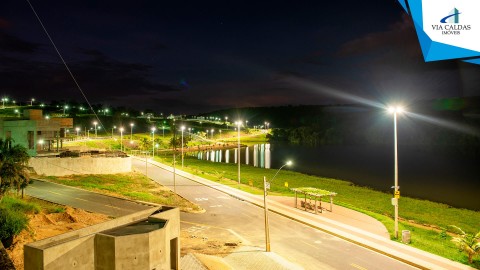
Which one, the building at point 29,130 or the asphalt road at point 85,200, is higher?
the building at point 29,130

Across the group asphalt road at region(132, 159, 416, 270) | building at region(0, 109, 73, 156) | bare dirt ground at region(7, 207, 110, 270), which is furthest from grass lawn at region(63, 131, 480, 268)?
building at region(0, 109, 73, 156)

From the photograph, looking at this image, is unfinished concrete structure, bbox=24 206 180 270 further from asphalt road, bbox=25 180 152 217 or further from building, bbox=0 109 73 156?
building, bbox=0 109 73 156

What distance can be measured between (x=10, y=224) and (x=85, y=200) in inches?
638

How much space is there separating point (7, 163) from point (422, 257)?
36.0 metres

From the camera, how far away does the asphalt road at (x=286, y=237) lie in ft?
76.1

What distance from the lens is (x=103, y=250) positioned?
51.4ft

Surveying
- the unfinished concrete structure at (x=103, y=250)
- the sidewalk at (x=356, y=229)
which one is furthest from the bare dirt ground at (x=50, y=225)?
the sidewalk at (x=356, y=229)

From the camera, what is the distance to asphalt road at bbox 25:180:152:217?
3662 centimetres

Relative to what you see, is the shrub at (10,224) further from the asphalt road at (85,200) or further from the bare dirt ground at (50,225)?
the asphalt road at (85,200)

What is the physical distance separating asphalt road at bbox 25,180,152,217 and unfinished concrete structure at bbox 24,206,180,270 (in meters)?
18.7

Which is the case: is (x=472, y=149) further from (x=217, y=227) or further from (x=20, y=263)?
(x=20, y=263)

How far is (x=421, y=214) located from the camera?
44.2 meters

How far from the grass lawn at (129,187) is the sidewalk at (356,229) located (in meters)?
8.71

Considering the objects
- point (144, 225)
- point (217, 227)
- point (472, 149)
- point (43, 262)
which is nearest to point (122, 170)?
point (217, 227)
